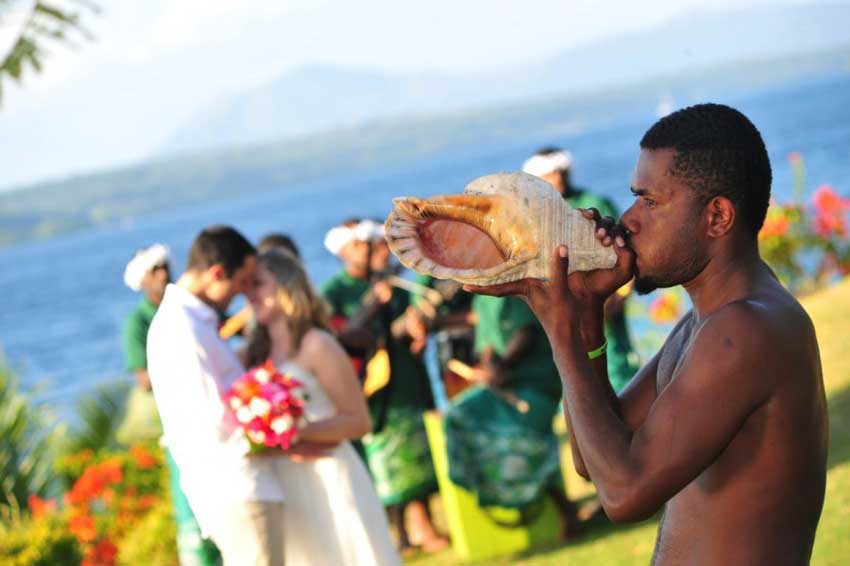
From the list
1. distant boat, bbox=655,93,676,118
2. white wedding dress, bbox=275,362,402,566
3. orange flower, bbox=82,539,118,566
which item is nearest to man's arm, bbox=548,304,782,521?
distant boat, bbox=655,93,676,118

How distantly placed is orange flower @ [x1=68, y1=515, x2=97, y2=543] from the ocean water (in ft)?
10.0

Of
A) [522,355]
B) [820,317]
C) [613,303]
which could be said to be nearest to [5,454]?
[522,355]

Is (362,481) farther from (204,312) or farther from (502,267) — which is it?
(502,267)

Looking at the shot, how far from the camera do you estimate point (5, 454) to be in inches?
394

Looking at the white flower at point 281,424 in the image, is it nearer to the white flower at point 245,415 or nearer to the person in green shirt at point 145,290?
the white flower at point 245,415

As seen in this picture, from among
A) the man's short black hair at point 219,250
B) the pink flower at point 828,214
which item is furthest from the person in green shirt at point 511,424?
the pink flower at point 828,214

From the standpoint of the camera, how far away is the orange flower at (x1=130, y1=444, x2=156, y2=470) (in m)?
9.31

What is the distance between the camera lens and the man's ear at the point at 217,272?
570 centimetres

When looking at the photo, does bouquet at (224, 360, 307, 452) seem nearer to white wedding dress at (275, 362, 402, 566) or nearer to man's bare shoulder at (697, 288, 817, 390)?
white wedding dress at (275, 362, 402, 566)

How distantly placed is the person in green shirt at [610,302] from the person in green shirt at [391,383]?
4.01 feet

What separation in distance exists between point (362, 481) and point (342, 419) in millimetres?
282

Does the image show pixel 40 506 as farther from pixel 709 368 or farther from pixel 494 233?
pixel 709 368

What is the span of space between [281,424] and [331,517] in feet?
1.67

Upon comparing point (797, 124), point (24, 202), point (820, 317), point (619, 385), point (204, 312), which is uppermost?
point (204, 312)
